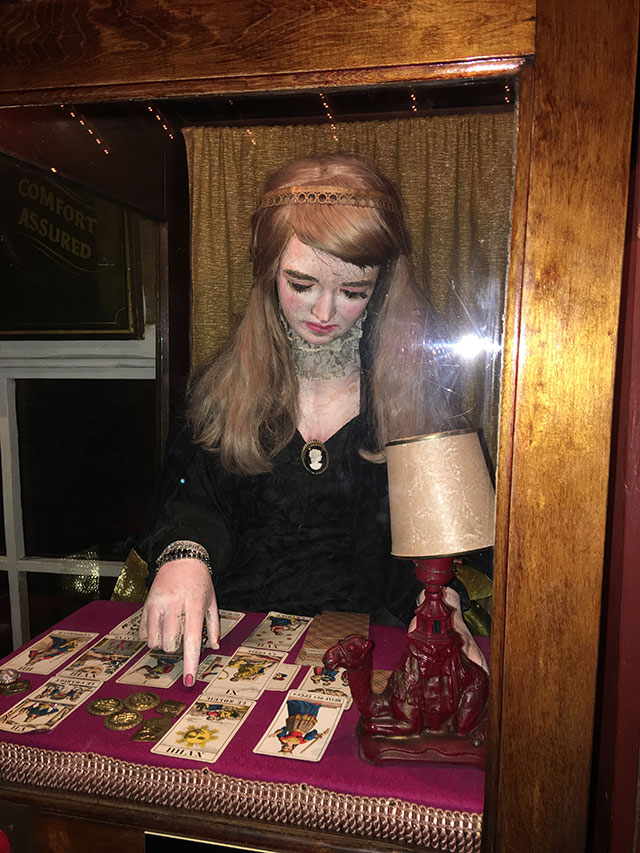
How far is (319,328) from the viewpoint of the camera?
982mm

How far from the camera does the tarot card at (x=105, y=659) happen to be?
40.3 inches

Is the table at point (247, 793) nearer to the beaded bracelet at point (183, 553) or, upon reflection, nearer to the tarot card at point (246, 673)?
the tarot card at point (246, 673)

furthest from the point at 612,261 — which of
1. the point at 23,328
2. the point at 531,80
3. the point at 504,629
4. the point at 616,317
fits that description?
the point at 23,328

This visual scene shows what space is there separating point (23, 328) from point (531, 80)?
86cm

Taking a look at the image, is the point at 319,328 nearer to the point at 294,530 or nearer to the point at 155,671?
→ the point at 294,530

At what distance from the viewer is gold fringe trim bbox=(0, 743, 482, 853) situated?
0.78 meters

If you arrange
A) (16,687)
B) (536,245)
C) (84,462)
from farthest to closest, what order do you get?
(84,462) < (16,687) < (536,245)

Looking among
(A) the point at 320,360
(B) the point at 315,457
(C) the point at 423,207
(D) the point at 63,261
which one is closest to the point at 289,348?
(A) the point at 320,360

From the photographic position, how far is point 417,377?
88 centimetres

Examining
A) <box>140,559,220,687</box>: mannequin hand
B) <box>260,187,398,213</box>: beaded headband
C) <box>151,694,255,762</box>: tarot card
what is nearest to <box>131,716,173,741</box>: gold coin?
<box>151,694,255,762</box>: tarot card

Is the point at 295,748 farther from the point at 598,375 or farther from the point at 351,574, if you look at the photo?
the point at 598,375

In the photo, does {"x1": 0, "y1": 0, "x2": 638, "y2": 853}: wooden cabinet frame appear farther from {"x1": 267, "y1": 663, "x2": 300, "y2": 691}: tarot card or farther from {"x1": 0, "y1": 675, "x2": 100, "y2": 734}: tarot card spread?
{"x1": 0, "y1": 675, "x2": 100, "y2": 734}: tarot card spread

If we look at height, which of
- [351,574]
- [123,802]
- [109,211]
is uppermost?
[109,211]

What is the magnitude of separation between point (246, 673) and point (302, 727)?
0.47ft
